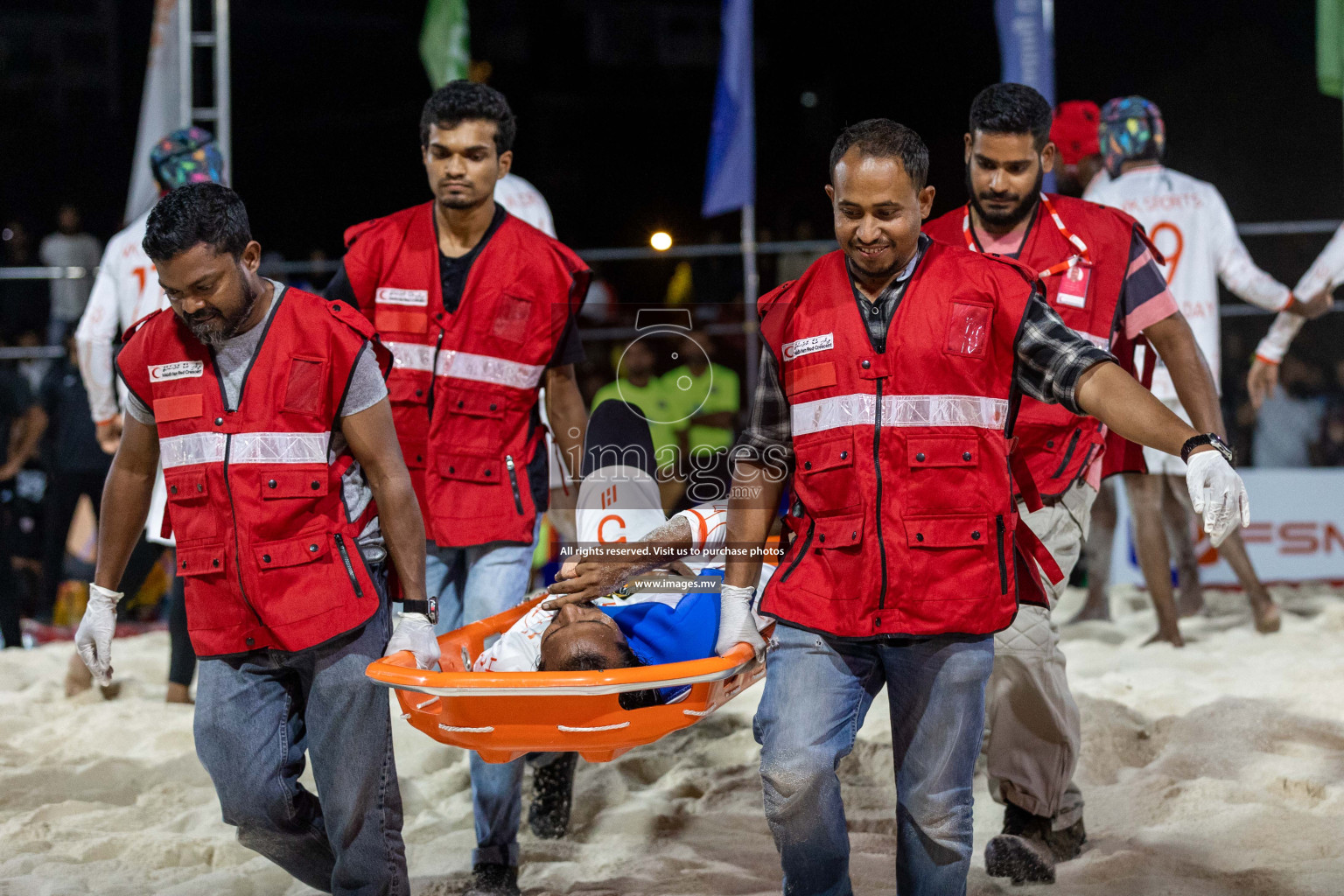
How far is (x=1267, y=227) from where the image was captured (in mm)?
7789

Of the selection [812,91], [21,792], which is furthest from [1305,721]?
[812,91]

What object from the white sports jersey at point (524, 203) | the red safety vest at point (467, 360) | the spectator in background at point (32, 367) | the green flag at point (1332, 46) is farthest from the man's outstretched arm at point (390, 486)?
the green flag at point (1332, 46)

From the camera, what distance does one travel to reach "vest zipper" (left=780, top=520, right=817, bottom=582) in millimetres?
2750

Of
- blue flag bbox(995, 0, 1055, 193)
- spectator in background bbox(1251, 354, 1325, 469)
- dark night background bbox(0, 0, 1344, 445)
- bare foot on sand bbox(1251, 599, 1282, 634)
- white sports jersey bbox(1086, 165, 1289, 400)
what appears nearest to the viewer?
white sports jersey bbox(1086, 165, 1289, 400)

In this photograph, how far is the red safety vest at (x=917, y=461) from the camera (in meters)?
2.62

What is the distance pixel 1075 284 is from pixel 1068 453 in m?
0.47

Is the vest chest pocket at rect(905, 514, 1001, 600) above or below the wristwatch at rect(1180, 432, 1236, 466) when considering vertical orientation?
below

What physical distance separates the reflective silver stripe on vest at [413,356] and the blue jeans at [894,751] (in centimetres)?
159

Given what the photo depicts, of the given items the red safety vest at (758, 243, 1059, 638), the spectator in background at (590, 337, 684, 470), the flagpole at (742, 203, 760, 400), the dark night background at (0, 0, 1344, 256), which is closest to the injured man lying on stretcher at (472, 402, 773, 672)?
the spectator in background at (590, 337, 684, 470)

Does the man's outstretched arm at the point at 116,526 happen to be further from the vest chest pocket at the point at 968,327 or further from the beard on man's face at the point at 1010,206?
the beard on man's face at the point at 1010,206

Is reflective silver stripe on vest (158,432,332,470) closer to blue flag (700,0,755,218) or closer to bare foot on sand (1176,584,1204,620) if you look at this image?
bare foot on sand (1176,584,1204,620)

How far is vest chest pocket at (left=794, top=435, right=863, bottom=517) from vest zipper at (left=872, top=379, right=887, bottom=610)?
4 centimetres

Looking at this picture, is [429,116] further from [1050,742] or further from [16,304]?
[16,304]

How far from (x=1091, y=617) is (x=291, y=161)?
15.2 metres
